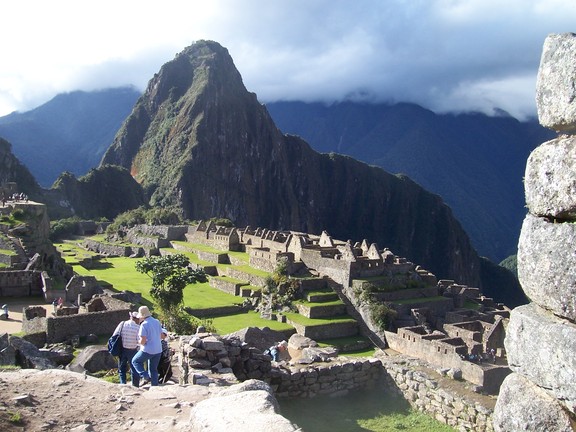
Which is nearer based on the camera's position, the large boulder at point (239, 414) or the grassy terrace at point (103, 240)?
the large boulder at point (239, 414)

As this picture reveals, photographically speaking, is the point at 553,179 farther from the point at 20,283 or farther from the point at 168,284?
the point at 20,283

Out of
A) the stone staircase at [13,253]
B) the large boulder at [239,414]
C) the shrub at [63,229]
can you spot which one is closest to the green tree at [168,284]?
the stone staircase at [13,253]

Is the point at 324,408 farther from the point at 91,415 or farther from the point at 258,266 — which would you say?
the point at 258,266

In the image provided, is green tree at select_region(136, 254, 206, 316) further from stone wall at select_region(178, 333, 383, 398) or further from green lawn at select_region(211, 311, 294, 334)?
stone wall at select_region(178, 333, 383, 398)

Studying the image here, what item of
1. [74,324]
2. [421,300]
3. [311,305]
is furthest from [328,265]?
[74,324]

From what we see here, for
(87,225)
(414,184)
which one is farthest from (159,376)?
(414,184)

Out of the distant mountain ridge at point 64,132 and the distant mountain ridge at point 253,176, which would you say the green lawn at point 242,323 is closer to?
the distant mountain ridge at point 253,176
